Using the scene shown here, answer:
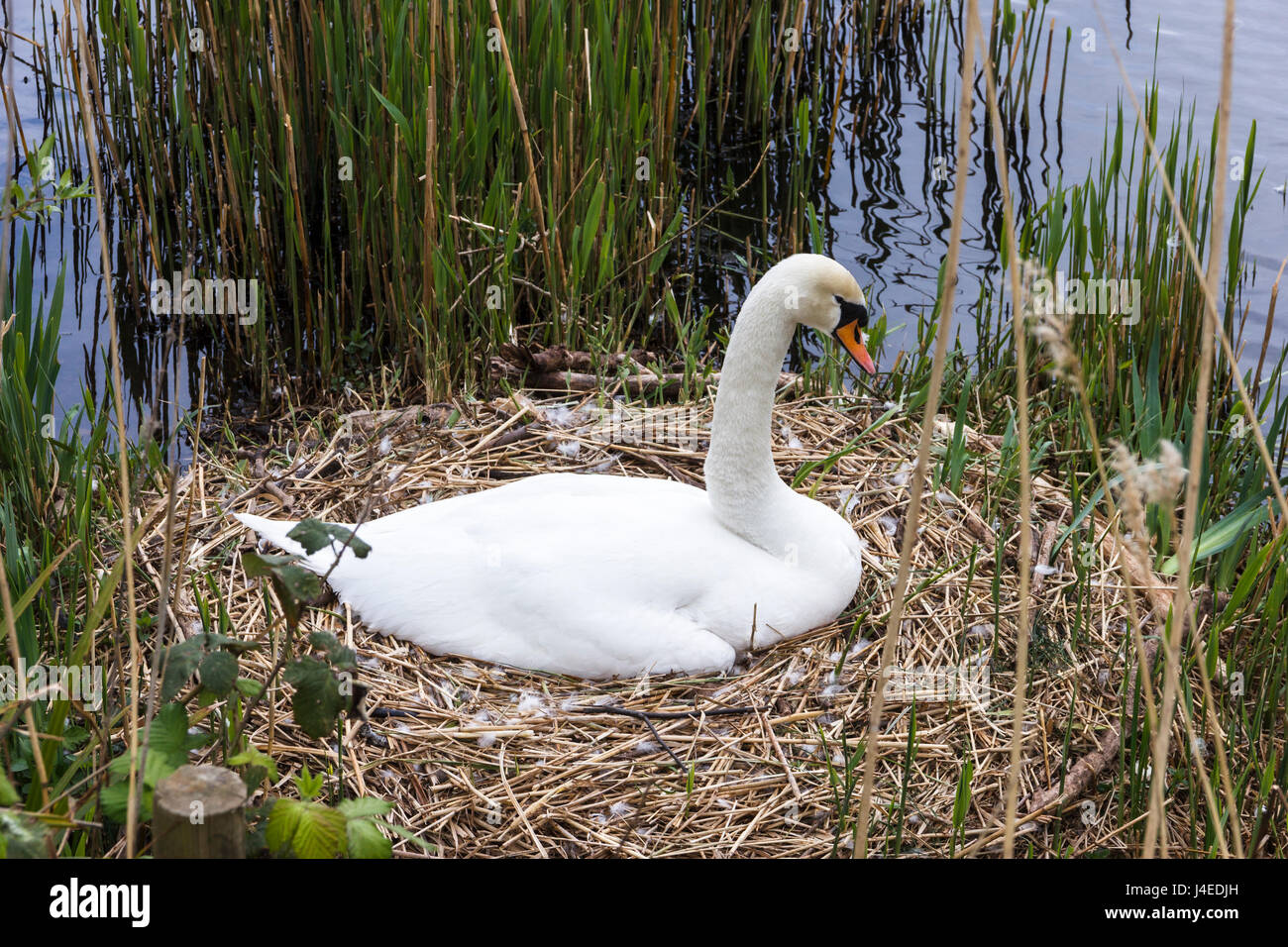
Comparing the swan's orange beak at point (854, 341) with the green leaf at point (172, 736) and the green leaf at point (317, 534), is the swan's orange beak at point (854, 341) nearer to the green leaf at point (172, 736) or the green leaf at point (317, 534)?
the green leaf at point (317, 534)

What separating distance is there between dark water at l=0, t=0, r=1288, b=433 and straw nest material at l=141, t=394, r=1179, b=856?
7.83ft

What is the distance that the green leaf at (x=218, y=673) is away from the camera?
2104 mm

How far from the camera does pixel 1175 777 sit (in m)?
3.22

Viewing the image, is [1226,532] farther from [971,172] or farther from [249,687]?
[971,172]

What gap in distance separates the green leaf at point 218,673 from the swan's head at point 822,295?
201 centimetres

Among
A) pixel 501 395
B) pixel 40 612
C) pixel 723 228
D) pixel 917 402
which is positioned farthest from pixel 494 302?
pixel 723 228

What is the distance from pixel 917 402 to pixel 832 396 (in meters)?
0.41

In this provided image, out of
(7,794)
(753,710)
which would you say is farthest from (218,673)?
(753,710)

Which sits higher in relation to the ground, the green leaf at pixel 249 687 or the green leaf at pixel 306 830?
the green leaf at pixel 249 687

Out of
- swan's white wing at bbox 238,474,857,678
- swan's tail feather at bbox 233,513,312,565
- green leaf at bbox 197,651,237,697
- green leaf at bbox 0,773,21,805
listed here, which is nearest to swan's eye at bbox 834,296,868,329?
swan's white wing at bbox 238,474,857,678

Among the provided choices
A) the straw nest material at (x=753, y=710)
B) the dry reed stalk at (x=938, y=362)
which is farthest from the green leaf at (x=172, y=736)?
the dry reed stalk at (x=938, y=362)
